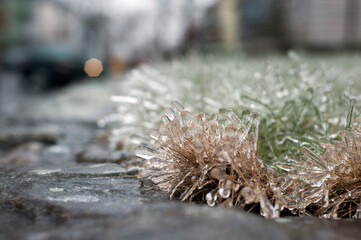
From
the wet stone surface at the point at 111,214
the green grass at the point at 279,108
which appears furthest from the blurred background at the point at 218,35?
the wet stone surface at the point at 111,214

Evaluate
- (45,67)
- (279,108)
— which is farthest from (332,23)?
(279,108)

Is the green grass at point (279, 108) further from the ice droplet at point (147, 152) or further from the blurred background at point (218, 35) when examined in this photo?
the blurred background at point (218, 35)

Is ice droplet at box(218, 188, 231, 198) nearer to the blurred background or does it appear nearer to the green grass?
the green grass

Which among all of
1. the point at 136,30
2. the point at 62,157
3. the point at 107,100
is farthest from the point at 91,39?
the point at 62,157

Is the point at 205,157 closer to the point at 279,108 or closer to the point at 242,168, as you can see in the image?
the point at 242,168

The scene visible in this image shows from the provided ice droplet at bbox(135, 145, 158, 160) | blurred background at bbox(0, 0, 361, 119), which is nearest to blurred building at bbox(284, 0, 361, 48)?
blurred background at bbox(0, 0, 361, 119)
